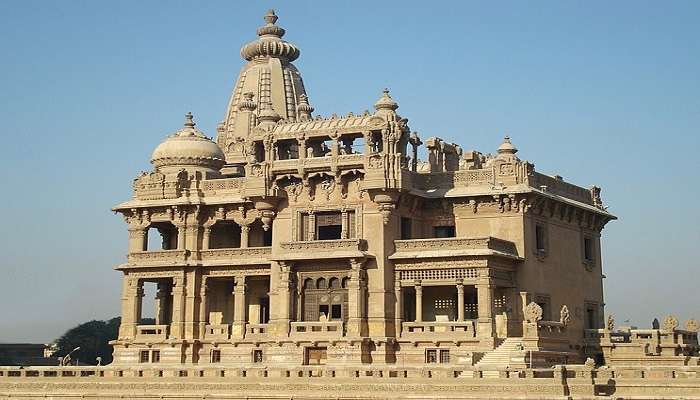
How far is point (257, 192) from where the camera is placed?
51.9 m

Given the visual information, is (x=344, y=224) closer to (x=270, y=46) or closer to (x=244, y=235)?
(x=244, y=235)

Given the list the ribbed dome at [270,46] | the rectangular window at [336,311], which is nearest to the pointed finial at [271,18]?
the ribbed dome at [270,46]

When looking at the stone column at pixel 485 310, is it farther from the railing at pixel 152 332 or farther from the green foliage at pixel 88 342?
the green foliage at pixel 88 342

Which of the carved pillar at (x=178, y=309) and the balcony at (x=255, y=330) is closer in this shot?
the balcony at (x=255, y=330)

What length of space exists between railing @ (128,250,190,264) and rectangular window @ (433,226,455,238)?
43.3 feet

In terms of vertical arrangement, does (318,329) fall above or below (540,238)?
below

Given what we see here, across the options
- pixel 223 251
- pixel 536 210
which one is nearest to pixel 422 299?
pixel 536 210

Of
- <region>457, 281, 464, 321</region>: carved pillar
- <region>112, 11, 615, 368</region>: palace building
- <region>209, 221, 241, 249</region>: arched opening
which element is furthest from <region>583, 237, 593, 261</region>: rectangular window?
<region>209, 221, 241, 249</region>: arched opening

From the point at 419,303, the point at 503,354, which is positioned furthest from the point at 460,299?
the point at 503,354

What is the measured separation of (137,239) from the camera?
186 ft

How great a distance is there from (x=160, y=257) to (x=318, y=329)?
35.6ft

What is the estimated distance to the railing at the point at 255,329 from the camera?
52.5m

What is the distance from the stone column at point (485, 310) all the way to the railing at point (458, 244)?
1.82 m

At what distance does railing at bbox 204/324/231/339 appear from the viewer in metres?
53.9
